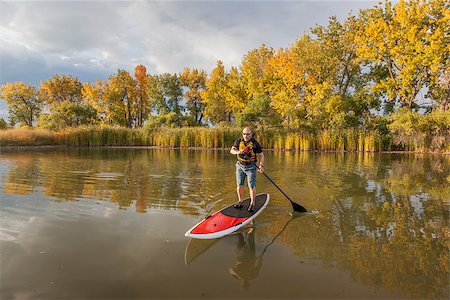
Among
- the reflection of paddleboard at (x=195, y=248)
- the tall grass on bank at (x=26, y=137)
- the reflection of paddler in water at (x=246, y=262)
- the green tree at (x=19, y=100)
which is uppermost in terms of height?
the green tree at (x=19, y=100)

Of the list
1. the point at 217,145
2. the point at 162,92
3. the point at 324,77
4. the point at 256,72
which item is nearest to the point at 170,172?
the point at 217,145

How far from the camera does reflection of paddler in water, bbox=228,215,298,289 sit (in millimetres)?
3915

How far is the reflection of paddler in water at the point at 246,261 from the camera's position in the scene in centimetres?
392

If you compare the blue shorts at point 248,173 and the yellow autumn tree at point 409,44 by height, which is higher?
the yellow autumn tree at point 409,44

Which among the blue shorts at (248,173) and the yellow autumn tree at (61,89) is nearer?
the blue shorts at (248,173)

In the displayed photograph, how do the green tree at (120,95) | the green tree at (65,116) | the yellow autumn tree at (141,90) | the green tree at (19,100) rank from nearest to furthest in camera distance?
the green tree at (65,116)
the green tree at (19,100)
the green tree at (120,95)
the yellow autumn tree at (141,90)

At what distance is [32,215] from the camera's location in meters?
6.25

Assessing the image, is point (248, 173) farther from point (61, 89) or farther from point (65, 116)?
point (61, 89)

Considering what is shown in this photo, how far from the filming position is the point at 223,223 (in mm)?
5469

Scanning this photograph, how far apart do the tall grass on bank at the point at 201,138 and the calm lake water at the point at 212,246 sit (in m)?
17.8

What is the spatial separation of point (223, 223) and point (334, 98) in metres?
24.6

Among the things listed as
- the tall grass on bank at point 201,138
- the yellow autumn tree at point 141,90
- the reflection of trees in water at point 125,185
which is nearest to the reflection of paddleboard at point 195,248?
the reflection of trees in water at point 125,185

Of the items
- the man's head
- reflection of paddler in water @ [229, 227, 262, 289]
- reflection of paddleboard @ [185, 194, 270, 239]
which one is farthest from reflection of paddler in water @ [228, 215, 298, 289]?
the man's head

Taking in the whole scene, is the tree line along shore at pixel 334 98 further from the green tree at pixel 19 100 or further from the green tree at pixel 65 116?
the green tree at pixel 19 100
